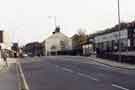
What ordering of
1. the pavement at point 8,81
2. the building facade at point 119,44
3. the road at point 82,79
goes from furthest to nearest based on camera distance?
the building facade at point 119,44
the pavement at point 8,81
the road at point 82,79

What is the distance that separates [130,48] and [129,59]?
2386 centimetres

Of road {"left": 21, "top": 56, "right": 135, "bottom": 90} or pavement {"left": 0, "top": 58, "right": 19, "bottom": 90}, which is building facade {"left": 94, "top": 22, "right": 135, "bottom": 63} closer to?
road {"left": 21, "top": 56, "right": 135, "bottom": 90}

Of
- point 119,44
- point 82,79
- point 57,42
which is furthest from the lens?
point 57,42

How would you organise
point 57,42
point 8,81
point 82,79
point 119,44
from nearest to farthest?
point 82,79 < point 8,81 < point 119,44 < point 57,42

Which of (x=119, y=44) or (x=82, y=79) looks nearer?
(x=82, y=79)

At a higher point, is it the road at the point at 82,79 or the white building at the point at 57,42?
the white building at the point at 57,42

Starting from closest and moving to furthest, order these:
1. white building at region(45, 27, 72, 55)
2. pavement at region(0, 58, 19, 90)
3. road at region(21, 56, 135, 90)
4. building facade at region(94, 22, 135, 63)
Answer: road at region(21, 56, 135, 90)
pavement at region(0, 58, 19, 90)
building facade at region(94, 22, 135, 63)
white building at region(45, 27, 72, 55)

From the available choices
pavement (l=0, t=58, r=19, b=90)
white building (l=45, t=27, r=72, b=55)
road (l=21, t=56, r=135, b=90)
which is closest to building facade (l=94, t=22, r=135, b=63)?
road (l=21, t=56, r=135, b=90)

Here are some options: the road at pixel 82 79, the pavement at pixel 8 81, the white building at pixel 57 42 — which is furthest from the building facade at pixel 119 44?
the white building at pixel 57 42

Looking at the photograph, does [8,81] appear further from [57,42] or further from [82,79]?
[57,42]

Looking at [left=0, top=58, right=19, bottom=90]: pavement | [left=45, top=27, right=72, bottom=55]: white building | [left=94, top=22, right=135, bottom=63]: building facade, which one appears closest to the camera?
[left=0, top=58, right=19, bottom=90]: pavement

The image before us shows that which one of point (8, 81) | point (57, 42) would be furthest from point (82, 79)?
point (57, 42)

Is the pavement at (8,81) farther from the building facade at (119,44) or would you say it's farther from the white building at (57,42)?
the white building at (57,42)

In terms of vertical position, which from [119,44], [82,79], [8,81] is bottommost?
[8,81]
